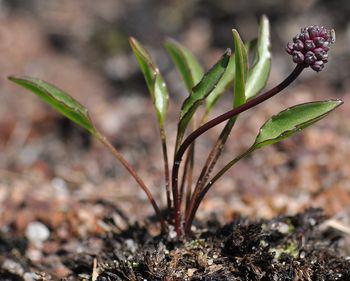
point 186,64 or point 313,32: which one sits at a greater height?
point 186,64

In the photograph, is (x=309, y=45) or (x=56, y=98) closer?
(x=309, y=45)

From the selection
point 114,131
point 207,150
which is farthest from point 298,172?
point 114,131

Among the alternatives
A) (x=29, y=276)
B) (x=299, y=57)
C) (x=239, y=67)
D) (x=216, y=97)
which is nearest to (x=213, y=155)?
(x=216, y=97)

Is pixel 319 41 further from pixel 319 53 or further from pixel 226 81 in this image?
pixel 226 81

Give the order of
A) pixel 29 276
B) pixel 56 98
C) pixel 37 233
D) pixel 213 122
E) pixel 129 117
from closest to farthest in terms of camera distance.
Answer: pixel 213 122 < pixel 56 98 < pixel 29 276 < pixel 37 233 < pixel 129 117

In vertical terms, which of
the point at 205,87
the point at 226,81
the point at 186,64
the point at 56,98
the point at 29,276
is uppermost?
the point at 186,64

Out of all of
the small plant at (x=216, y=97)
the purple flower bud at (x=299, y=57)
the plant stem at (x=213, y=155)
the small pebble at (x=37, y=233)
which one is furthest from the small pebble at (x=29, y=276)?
the purple flower bud at (x=299, y=57)

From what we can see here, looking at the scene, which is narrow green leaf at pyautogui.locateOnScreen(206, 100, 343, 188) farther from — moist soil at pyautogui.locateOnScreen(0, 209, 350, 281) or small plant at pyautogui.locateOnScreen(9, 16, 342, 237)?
moist soil at pyautogui.locateOnScreen(0, 209, 350, 281)

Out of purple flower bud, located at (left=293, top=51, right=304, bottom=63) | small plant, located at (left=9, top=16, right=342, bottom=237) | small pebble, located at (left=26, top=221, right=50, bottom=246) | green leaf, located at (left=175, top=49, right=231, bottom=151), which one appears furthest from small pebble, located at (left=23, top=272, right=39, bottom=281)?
purple flower bud, located at (left=293, top=51, right=304, bottom=63)
